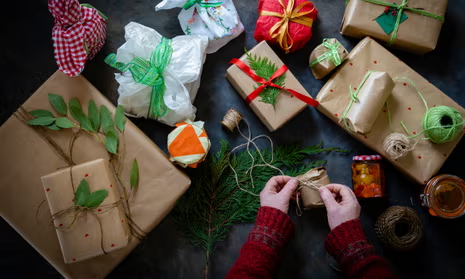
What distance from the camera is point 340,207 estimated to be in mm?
1267

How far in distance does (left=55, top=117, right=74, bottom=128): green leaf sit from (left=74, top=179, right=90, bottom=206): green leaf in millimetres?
253

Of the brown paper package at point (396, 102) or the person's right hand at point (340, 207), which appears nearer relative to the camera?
the person's right hand at point (340, 207)

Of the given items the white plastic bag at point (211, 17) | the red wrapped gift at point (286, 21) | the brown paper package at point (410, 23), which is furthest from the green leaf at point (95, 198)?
the brown paper package at point (410, 23)

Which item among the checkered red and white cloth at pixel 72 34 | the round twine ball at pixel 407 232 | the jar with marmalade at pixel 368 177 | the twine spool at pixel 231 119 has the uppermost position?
the checkered red and white cloth at pixel 72 34

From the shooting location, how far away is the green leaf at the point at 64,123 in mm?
1318

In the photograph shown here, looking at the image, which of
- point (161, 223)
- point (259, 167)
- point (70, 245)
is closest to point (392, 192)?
point (259, 167)

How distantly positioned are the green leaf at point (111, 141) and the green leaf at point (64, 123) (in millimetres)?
153

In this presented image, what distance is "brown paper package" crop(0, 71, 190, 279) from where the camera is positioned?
128 cm

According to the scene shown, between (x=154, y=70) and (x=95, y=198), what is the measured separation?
1.89 feet

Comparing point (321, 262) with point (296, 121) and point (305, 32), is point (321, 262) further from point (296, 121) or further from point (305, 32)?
point (305, 32)

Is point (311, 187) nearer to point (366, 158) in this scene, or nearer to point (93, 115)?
point (366, 158)

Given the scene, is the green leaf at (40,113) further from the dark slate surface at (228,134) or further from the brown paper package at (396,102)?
the brown paper package at (396,102)

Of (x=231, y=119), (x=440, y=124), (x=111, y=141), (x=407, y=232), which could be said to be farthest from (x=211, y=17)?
(x=407, y=232)

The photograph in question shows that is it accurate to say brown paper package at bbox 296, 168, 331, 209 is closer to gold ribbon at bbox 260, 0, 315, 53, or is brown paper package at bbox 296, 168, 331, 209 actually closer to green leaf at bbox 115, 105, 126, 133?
gold ribbon at bbox 260, 0, 315, 53
